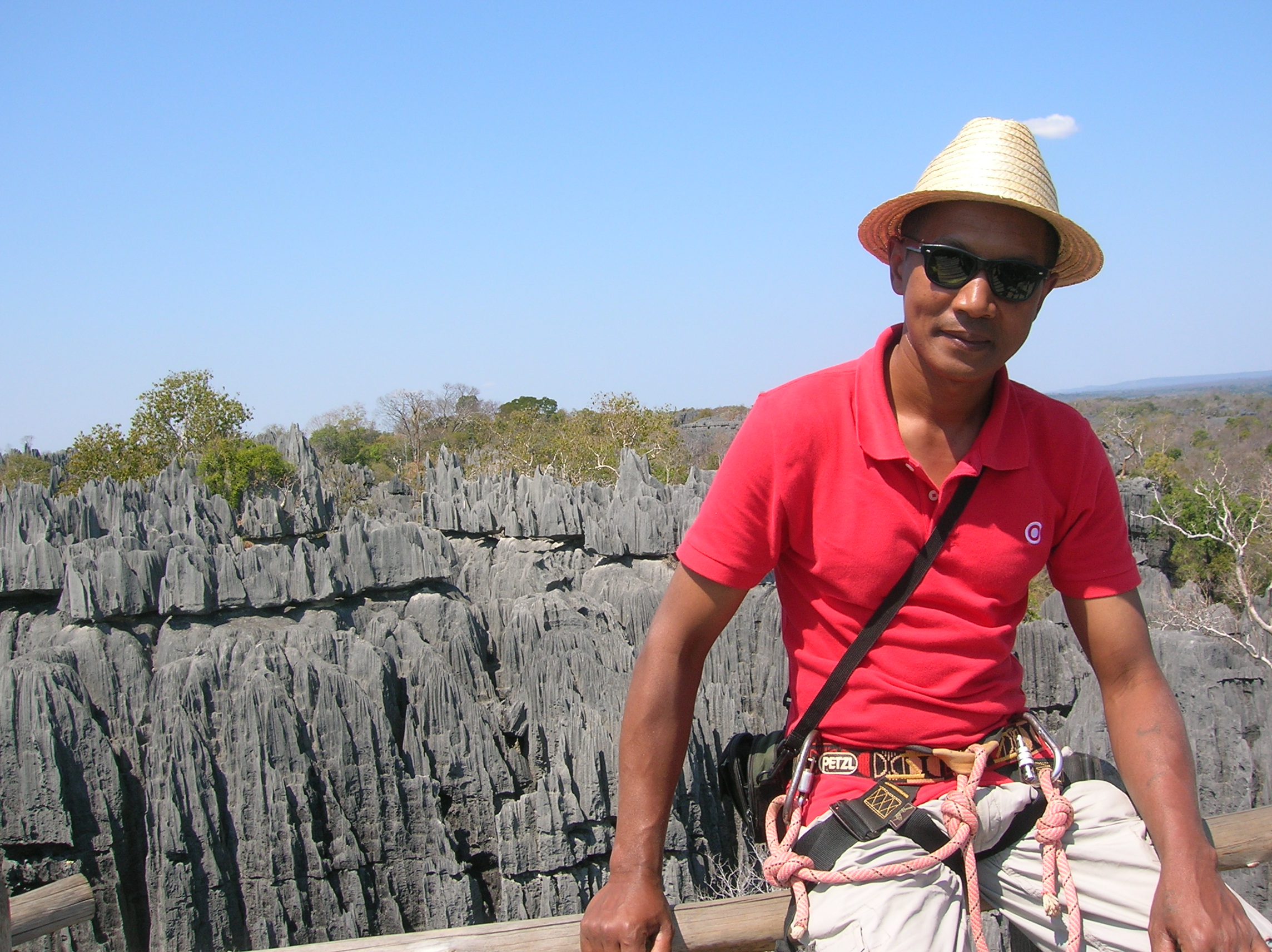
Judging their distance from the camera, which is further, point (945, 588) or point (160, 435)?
point (160, 435)

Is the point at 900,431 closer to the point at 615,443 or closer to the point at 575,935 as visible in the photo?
the point at 575,935

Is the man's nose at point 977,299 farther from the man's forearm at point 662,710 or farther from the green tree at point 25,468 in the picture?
the green tree at point 25,468

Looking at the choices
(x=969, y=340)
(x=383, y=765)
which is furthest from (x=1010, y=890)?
(x=383, y=765)

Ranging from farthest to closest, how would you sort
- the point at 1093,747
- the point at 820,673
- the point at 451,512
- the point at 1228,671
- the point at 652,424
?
the point at 652,424, the point at 451,512, the point at 1228,671, the point at 1093,747, the point at 820,673

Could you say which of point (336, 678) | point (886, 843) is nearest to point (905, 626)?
point (886, 843)

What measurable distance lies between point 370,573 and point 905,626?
1371cm

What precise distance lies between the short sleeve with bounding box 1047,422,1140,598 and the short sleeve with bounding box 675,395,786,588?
1.80ft

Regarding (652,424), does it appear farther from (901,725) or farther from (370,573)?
(901,725)

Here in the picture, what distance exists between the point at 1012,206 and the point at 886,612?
2.26 ft

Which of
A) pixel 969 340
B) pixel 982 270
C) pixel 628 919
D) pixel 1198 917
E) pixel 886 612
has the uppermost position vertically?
pixel 982 270

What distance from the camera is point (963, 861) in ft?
5.34

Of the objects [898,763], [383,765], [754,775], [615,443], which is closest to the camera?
[898,763]

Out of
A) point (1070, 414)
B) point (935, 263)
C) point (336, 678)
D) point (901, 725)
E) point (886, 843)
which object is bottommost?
point (336, 678)

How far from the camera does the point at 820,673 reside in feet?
5.52
